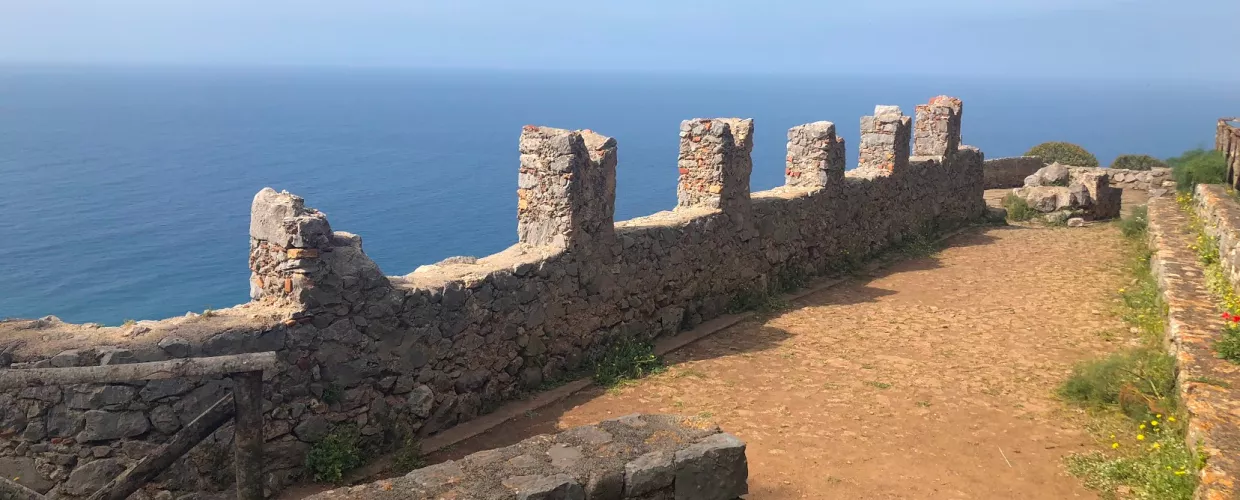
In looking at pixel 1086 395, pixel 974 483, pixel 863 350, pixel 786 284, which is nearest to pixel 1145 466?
pixel 974 483

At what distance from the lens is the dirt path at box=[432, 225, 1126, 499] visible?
7035mm

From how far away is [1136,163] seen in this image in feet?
91.3

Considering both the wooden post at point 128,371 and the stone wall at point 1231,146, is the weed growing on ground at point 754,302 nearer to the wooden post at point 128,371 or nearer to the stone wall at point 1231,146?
the wooden post at point 128,371

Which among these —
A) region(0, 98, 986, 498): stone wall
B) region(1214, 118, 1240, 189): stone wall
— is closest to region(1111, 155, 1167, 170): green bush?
region(1214, 118, 1240, 189): stone wall

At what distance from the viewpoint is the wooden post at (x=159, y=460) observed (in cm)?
449

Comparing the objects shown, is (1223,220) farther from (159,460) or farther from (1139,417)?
(159,460)

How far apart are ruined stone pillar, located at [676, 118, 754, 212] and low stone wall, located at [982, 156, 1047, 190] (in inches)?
626

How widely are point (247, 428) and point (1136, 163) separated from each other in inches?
1150

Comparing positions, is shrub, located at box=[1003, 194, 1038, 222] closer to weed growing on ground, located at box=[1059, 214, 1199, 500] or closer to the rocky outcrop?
the rocky outcrop

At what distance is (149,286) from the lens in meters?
30.8

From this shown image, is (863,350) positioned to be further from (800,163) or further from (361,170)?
(361,170)

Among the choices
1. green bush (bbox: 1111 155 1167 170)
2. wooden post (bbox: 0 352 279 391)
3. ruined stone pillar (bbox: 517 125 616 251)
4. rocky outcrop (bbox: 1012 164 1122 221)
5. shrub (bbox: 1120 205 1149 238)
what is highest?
ruined stone pillar (bbox: 517 125 616 251)

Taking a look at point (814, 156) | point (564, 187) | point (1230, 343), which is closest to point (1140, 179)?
point (814, 156)

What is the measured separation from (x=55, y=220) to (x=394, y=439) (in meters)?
43.3
